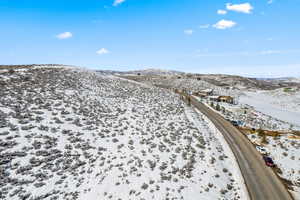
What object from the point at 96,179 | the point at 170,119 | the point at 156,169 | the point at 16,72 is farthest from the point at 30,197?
the point at 16,72

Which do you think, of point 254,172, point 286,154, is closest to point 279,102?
point 286,154

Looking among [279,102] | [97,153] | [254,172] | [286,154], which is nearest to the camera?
[97,153]

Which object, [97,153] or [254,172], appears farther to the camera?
[254,172]

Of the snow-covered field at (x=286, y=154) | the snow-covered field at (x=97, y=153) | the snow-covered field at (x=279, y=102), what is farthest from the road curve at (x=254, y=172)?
the snow-covered field at (x=279, y=102)

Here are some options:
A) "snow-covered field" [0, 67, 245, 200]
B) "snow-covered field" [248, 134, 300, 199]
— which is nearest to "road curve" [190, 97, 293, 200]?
"snow-covered field" [0, 67, 245, 200]

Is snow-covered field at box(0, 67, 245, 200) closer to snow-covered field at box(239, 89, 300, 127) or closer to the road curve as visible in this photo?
the road curve

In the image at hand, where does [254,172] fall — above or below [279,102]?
below

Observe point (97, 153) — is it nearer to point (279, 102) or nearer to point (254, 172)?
point (254, 172)

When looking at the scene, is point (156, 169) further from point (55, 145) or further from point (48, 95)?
point (48, 95)
